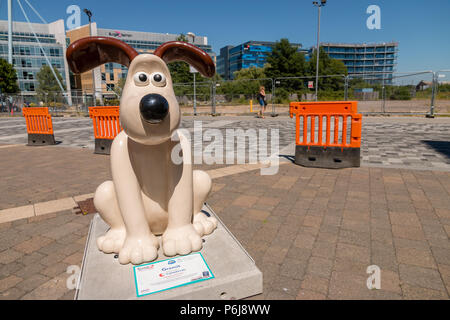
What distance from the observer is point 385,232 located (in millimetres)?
2896

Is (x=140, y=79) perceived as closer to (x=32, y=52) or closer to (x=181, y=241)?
(x=181, y=241)

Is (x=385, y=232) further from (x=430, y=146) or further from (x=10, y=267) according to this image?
(x=430, y=146)

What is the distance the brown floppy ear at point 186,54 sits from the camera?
2164mm

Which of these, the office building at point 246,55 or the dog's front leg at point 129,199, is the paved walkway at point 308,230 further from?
the office building at point 246,55

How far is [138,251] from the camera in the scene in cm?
206

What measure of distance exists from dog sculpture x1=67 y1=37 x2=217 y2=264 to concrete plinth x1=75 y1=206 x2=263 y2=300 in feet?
Answer: 0.32

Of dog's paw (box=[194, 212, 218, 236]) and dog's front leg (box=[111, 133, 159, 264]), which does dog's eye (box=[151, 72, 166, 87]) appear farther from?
dog's paw (box=[194, 212, 218, 236])

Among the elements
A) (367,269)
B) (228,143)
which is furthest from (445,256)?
(228,143)

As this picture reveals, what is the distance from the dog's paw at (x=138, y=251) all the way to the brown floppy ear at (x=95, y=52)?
4.19 ft

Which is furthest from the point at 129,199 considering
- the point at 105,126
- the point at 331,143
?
the point at 105,126

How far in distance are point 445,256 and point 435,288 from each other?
55 centimetres

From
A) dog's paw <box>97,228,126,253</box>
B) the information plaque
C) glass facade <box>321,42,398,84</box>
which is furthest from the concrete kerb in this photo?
glass facade <box>321,42,398,84</box>

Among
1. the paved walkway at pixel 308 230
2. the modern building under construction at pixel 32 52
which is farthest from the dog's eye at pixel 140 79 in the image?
the modern building under construction at pixel 32 52

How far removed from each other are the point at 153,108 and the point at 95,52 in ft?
2.87
